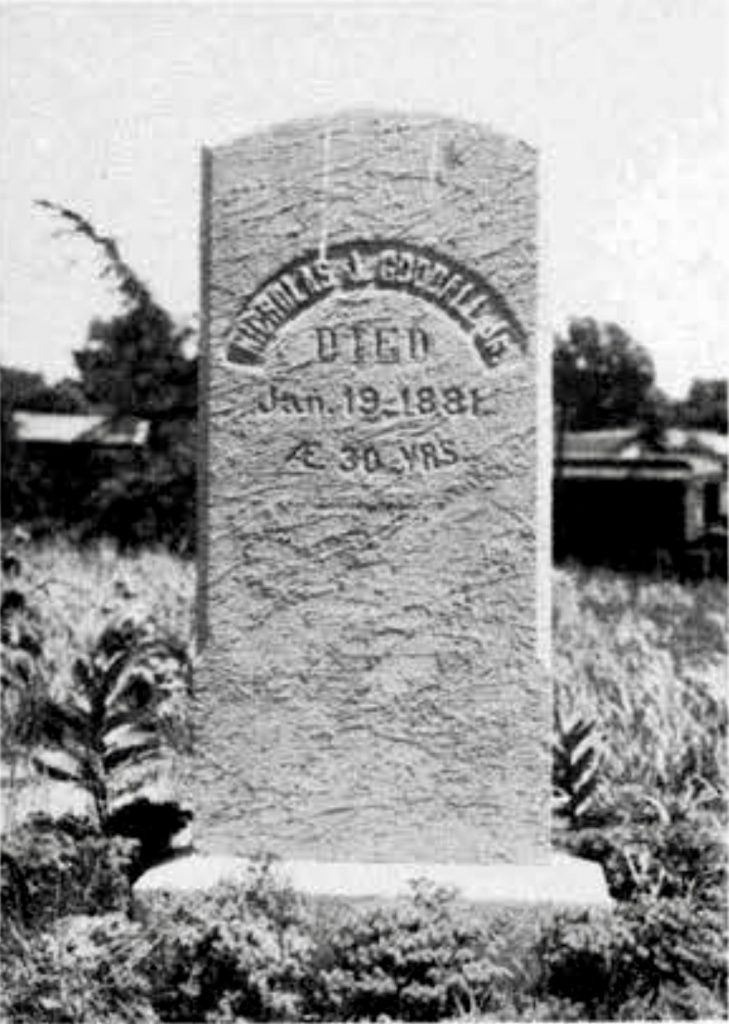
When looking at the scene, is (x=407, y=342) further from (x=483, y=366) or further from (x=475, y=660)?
(x=475, y=660)

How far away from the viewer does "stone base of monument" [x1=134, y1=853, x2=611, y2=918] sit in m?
4.43

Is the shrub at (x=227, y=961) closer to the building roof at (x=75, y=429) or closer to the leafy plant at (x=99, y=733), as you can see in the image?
the leafy plant at (x=99, y=733)

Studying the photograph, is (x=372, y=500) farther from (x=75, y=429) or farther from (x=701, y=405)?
(x=701, y=405)

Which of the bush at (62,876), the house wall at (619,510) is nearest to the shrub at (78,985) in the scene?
the bush at (62,876)

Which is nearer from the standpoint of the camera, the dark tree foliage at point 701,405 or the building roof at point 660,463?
Result: the building roof at point 660,463

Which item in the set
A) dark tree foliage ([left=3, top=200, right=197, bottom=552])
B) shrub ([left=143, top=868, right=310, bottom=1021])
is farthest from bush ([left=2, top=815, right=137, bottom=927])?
dark tree foliage ([left=3, top=200, right=197, bottom=552])

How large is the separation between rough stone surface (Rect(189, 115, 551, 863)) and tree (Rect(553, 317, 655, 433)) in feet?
103

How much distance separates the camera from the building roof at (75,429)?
1958 cm

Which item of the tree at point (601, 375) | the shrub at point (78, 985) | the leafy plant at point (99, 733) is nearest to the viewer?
the shrub at point (78, 985)

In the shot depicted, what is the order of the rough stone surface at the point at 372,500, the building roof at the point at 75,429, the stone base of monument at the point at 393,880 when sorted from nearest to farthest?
the stone base of monument at the point at 393,880 < the rough stone surface at the point at 372,500 < the building roof at the point at 75,429

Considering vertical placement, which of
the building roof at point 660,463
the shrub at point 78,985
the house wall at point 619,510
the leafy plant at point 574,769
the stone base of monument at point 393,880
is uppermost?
the building roof at point 660,463

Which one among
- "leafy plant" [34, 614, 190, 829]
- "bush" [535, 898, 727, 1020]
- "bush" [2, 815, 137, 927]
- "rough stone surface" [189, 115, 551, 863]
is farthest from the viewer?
"leafy plant" [34, 614, 190, 829]

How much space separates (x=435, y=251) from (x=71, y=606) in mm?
5989

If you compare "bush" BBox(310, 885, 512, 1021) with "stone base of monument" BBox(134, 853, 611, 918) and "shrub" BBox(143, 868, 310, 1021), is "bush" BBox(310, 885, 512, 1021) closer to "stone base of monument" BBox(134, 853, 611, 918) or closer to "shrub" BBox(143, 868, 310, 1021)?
"shrub" BBox(143, 868, 310, 1021)
